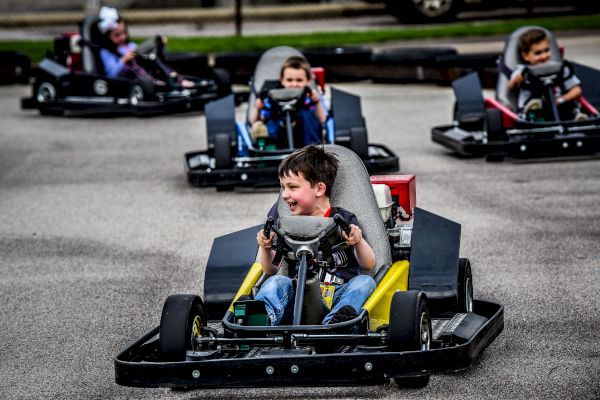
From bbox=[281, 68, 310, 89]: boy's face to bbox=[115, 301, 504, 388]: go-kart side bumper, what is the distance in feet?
19.2

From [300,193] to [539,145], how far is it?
5.99 meters

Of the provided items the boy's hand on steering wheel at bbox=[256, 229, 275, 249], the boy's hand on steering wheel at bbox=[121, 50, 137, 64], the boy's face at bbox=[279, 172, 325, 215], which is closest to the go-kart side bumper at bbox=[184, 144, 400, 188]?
the boy's face at bbox=[279, 172, 325, 215]

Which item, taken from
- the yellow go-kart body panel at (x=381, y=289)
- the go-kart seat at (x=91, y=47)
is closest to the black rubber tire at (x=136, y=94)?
the go-kart seat at (x=91, y=47)

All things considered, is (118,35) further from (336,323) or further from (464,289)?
(336,323)

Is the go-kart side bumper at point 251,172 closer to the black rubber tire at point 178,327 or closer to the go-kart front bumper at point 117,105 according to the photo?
the go-kart front bumper at point 117,105

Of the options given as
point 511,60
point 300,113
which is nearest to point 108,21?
point 300,113

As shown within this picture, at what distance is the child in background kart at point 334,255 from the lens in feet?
18.3

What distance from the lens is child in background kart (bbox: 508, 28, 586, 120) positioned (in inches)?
464

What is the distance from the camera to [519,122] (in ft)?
38.3

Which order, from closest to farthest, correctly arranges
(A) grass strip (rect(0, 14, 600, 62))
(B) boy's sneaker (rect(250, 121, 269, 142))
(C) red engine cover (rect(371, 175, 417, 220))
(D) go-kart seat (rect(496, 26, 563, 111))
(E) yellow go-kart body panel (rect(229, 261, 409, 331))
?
1. (E) yellow go-kart body panel (rect(229, 261, 409, 331))
2. (C) red engine cover (rect(371, 175, 417, 220))
3. (B) boy's sneaker (rect(250, 121, 269, 142))
4. (D) go-kart seat (rect(496, 26, 563, 111))
5. (A) grass strip (rect(0, 14, 600, 62))

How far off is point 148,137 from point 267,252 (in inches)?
339

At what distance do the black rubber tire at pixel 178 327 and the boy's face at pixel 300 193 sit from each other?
2.04 feet

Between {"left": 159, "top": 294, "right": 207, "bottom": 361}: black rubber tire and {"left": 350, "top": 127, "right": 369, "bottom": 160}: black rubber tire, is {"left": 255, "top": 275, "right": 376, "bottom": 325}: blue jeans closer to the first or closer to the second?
{"left": 159, "top": 294, "right": 207, "bottom": 361}: black rubber tire

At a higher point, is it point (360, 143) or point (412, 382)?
point (412, 382)
